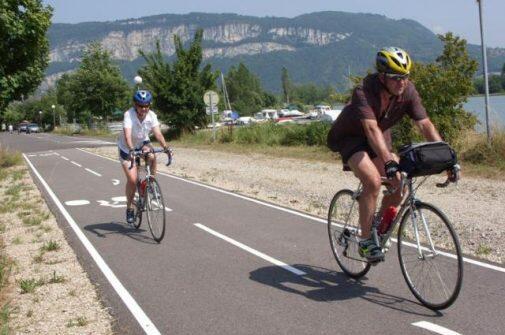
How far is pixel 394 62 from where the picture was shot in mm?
4961

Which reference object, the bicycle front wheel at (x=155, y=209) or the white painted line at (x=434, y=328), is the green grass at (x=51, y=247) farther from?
the white painted line at (x=434, y=328)

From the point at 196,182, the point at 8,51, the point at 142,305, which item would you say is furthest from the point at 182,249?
the point at 8,51

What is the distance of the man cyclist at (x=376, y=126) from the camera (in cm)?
498

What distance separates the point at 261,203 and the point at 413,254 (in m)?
6.48

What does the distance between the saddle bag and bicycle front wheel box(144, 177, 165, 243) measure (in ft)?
14.2

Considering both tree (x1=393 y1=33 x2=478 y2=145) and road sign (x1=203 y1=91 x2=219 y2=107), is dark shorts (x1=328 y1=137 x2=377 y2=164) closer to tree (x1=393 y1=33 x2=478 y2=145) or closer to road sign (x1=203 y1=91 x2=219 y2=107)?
tree (x1=393 y1=33 x2=478 y2=145)

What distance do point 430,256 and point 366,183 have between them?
834 millimetres

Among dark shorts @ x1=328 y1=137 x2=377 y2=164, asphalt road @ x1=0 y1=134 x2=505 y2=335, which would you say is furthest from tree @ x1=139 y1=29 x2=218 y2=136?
dark shorts @ x1=328 y1=137 x2=377 y2=164

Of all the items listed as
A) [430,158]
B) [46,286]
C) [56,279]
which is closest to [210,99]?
[56,279]

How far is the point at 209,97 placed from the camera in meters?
33.1

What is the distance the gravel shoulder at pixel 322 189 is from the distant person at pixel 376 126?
2.08 metres

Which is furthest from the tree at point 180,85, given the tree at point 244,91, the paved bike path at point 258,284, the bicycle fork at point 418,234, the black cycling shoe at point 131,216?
the tree at point 244,91

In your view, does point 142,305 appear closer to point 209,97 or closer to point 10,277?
point 10,277

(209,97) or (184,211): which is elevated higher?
(209,97)
